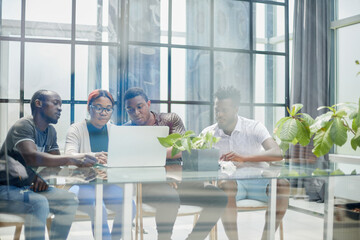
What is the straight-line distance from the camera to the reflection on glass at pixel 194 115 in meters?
3.64

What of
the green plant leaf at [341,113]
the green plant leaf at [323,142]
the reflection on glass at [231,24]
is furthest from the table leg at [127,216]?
the reflection on glass at [231,24]

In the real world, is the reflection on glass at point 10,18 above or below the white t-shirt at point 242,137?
above

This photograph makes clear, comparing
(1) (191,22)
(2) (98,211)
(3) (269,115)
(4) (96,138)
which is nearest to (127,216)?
(2) (98,211)

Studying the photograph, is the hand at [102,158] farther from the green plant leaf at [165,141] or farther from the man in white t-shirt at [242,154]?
the man in white t-shirt at [242,154]

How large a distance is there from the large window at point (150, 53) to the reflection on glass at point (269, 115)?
10 mm

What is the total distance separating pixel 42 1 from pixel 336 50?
2841mm

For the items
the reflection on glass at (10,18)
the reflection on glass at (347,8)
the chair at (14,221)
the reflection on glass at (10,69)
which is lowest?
the chair at (14,221)

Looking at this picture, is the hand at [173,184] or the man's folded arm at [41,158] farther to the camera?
the man's folded arm at [41,158]

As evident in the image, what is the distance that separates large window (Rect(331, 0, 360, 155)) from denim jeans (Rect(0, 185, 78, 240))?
3.06 m

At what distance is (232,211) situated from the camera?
1.83m

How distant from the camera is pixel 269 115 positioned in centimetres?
397

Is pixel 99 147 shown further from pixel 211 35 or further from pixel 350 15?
pixel 350 15

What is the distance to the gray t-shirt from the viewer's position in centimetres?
190

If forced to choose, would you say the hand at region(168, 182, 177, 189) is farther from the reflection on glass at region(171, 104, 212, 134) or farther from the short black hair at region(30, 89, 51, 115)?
the reflection on glass at region(171, 104, 212, 134)
